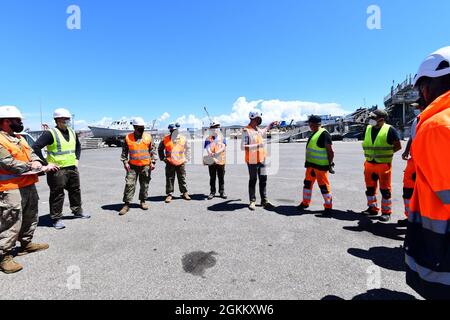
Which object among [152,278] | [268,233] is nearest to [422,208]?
[152,278]

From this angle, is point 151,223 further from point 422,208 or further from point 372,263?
point 422,208

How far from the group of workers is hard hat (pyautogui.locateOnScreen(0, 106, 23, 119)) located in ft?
0.03

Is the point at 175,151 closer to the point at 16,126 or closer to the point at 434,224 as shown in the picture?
the point at 16,126

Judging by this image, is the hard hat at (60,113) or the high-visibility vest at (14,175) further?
the hard hat at (60,113)

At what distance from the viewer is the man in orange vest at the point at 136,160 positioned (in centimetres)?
562

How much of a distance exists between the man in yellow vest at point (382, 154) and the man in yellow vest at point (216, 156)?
11.2ft

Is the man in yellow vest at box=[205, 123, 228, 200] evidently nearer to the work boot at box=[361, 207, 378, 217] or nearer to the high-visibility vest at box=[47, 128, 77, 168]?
the high-visibility vest at box=[47, 128, 77, 168]

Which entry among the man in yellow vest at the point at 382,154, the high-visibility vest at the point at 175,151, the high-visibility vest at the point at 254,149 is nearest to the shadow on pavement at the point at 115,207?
the high-visibility vest at the point at 175,151

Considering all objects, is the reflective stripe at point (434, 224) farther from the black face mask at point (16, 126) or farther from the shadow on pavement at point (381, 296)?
the black face mask at point (16, 126)

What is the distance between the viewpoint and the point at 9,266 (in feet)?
10.2

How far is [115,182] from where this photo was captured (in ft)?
30.3

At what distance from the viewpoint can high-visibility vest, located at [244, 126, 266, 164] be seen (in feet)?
18.9

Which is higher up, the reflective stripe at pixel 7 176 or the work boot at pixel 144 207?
the reflective stripe at pixel 7 176
